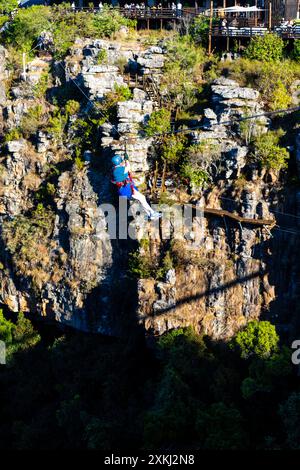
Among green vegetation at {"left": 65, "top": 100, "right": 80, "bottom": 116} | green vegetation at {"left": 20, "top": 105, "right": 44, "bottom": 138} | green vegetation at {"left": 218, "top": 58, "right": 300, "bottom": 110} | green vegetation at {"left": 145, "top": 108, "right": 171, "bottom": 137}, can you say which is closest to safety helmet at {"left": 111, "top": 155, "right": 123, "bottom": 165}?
green vegetation at {"left": 145, "top": 108, "right": 171, "bottom": 137}

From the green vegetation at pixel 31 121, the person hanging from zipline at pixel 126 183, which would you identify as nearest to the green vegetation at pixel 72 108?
the green vegetation at pixel 31 121

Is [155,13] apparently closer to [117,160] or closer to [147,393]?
[117,160]

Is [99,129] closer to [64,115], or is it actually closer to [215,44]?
[64,115]

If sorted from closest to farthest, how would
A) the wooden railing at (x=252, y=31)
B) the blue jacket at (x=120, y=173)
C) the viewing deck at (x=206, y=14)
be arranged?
1. the blue jacket at (x=120, y=173)
2. the wooden railing at (x=252, y=31)
3. the viewing deck at (x=206, y=14)

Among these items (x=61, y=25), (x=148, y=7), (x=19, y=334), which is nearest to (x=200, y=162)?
(x=19, y=334)

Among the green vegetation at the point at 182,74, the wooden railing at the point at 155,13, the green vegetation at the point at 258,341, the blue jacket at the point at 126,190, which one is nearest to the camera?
the green vegetation at the point at 258,341

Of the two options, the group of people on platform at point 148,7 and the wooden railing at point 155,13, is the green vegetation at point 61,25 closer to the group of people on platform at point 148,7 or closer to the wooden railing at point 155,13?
the wooden railing at point 155,13

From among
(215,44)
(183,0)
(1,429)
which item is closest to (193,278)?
(1,429)
